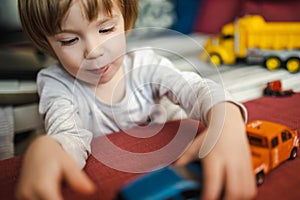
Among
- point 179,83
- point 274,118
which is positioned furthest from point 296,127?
point 179,83

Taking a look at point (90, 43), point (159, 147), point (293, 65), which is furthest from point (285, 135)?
point (293, 65)

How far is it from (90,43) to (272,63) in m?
0.47

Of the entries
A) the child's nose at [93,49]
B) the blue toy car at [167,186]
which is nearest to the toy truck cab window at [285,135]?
the blue toy car at [167,186]

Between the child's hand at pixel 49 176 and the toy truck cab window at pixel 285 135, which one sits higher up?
the child's hand at pixel 49 176

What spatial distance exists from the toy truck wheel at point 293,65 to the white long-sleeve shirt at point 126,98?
30cm

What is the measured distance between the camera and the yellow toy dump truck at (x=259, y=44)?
76cm

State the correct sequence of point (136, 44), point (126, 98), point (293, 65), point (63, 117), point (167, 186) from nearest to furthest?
point (167, 186) < point (63, 117) < point (126, 98) < point (293, 65) < point (136, 44)

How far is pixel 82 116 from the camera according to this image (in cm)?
55

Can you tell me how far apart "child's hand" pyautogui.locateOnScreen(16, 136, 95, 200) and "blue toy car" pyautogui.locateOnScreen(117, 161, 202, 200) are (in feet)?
0.12

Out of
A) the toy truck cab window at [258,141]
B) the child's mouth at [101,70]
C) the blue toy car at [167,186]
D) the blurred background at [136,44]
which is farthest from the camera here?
the blurred background at [136,44]

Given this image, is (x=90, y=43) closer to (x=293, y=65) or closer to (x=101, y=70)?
(x=101, y=70)

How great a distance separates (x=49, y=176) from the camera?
0.92 feet

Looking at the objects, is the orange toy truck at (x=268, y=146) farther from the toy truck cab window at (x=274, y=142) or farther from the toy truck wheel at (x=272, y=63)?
the toy truck wheel at (x=272, y=63)

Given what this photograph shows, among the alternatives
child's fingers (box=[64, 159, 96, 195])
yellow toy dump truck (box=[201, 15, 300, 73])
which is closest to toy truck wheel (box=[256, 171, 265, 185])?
child's fingers (box=[64, 159, 96, 195])
